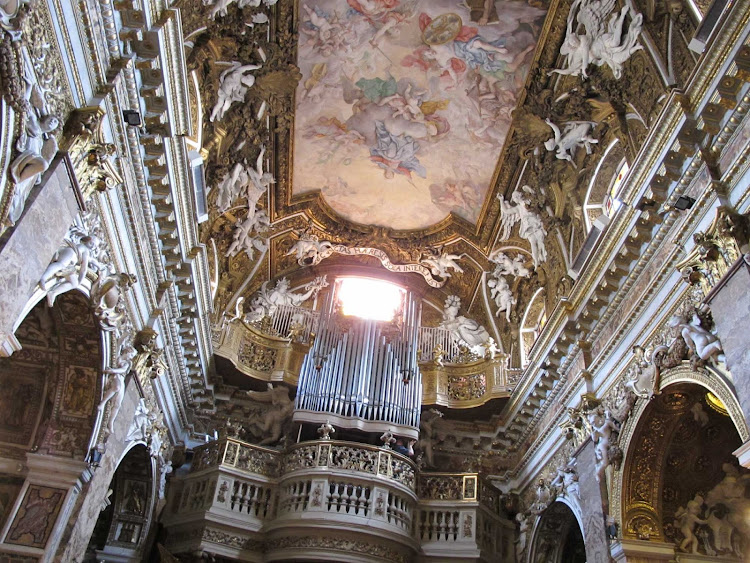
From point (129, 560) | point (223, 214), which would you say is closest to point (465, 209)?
point (223, 214)

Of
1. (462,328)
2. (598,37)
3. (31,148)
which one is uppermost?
(598,37)

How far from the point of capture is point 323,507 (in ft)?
40.8

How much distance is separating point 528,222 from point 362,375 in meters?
5.49

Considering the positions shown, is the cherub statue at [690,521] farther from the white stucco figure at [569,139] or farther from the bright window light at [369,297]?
Answer: the bright window light at [369,297]

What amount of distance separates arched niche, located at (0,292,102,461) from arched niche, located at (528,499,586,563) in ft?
28.4

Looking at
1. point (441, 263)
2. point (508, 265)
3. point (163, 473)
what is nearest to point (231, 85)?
point (163, 473)

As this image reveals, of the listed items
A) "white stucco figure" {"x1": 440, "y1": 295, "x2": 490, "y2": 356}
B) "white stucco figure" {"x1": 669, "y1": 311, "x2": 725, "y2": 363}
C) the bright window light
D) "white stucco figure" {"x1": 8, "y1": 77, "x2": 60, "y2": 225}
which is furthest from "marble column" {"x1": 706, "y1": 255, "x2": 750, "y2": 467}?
the bright window light

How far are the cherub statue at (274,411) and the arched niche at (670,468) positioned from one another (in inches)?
310

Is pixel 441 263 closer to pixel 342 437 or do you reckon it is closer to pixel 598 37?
pixel 342 437

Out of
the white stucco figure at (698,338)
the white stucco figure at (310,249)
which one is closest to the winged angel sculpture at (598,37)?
the white stucco figure at (698,338)

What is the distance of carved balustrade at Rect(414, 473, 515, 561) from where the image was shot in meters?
12.9

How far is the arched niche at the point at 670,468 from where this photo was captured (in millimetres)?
9227

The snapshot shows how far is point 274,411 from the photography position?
591 inches

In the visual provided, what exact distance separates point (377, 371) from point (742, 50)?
1085cm
